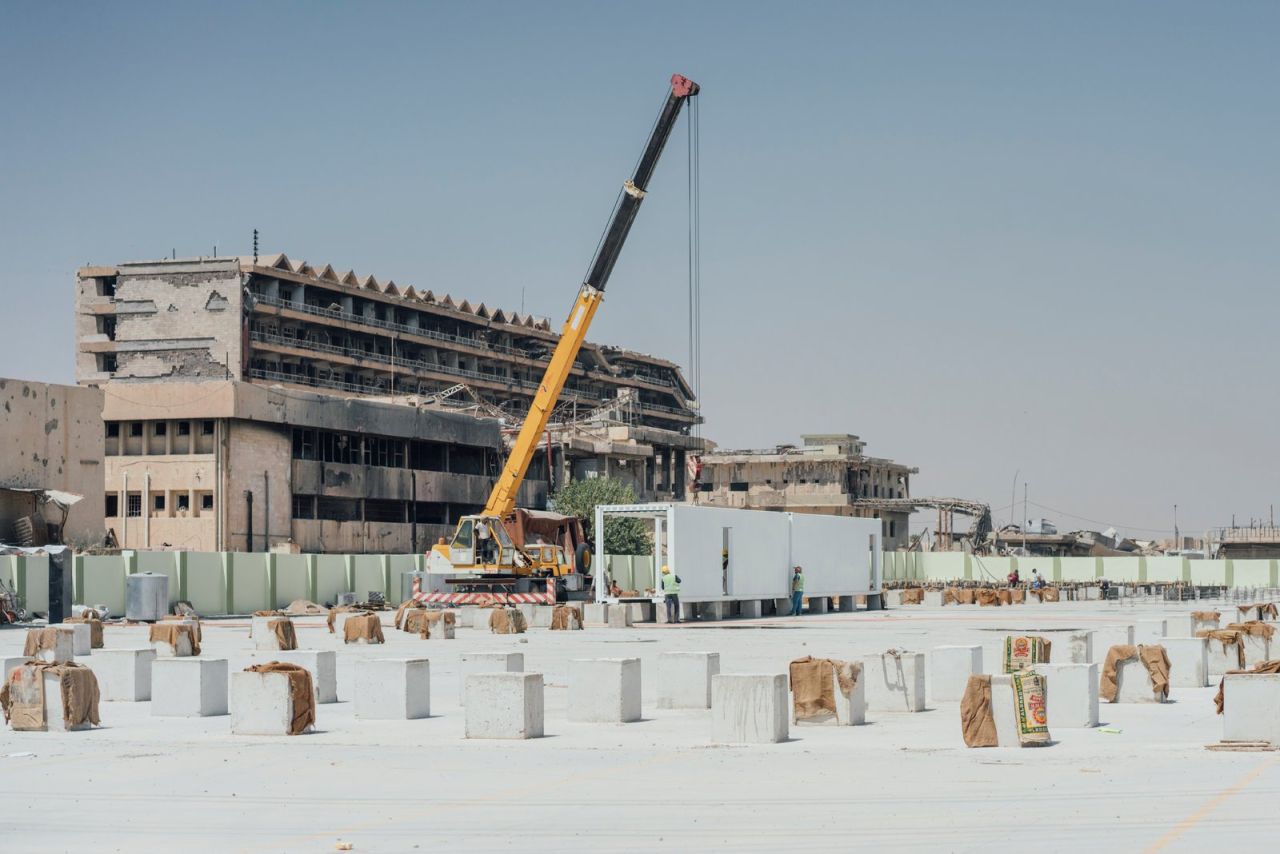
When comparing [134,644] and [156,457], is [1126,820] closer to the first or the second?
[134,644]

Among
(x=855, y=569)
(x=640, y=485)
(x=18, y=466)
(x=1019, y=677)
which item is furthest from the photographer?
(x=640, y=485)

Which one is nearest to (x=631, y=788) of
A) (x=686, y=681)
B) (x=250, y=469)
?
(x=686, y=681)

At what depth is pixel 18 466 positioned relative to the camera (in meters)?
53.3

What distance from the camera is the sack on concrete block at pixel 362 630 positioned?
33.9 meters

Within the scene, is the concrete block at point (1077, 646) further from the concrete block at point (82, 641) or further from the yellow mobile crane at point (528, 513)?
the yellow mobile crane at point (528, 513)

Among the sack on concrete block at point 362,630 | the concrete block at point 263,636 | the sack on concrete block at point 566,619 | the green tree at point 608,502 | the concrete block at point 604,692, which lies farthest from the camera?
the green tree at point 608,502

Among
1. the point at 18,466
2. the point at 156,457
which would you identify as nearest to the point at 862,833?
the point at 18,466

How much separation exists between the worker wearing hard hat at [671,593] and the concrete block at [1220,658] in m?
22.7

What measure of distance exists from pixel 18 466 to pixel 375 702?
39.3 m

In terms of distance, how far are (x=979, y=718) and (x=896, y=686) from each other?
3915 mm

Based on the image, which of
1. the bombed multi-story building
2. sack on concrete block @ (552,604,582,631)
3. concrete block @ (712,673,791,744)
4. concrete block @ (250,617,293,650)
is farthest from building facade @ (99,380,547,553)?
concrete block @ (712,673,791,744)

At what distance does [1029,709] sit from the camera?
1487 centimetres

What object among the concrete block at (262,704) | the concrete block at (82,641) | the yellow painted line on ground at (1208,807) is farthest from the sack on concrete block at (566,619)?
the yellow painted line on ground at (1208,807)

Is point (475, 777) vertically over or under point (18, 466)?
under
